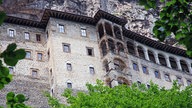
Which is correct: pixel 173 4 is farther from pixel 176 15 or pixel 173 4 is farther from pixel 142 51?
pixel 142 51

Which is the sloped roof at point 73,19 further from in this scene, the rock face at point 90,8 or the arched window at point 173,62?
the rock face at point 90,8

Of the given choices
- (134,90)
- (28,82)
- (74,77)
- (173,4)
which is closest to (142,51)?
(74,77)

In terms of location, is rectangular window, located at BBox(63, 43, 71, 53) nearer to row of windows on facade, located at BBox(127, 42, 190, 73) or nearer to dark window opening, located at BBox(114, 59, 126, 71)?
dark window opening, located at BBox(114, 59, 126, 71)

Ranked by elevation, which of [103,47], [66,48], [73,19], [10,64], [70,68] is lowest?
[10,64]

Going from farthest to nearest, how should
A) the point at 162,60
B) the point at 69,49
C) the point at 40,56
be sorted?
1. the point at 162,60
2. the point at 40,56
3. the point at 69,49

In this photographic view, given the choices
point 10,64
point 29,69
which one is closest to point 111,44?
point 29,69

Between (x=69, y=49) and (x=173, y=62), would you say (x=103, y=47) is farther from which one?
(x=173, y=62)

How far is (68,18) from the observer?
43.6 metres

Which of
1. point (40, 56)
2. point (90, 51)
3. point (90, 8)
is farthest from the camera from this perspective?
point (90, 8)

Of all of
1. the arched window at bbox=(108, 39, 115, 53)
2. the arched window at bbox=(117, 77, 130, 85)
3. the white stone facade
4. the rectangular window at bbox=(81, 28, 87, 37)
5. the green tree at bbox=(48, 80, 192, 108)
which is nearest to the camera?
the green tree at bbox=(48, 80, 192, 108)

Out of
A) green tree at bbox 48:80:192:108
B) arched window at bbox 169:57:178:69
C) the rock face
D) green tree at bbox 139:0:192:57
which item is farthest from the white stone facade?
green tree at bbox 139:0:192:57

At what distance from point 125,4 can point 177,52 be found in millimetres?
11608

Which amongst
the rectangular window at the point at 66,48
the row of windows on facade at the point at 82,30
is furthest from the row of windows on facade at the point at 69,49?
the row of windows on facade at the point at 82,30

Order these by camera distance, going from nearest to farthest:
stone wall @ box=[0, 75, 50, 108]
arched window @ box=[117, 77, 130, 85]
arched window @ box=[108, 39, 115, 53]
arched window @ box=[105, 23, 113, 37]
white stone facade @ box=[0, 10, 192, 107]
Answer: stone wall @ box=[0, 75, 50, 108], white stone facade @ box=[0, 10, 192, 107], arched window @ box=[117, 77, 130, 85], arched window @ box=[108, 39, 115, 53], arched window @ box=[105, 23, 113, 37]
